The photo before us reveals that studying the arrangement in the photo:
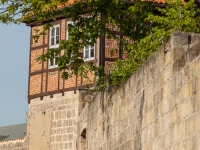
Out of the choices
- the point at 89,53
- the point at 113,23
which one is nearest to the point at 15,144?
the point at 89,53

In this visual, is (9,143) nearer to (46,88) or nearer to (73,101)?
(46,88)

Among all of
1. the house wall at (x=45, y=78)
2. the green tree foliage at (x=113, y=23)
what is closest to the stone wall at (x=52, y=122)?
the house wall at (x=45, y=78)

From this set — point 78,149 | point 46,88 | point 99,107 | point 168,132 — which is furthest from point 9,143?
point 168,132

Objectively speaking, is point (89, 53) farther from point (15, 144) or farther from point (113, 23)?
point (113, 23)

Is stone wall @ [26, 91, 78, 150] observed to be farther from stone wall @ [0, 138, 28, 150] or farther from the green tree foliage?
the green tree foliage

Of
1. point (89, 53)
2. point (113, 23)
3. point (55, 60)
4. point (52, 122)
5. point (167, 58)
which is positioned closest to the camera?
point (167, 58)

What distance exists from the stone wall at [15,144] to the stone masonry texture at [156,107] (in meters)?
12.1

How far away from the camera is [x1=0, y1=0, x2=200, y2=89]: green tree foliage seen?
15.1 m

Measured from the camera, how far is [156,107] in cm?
916

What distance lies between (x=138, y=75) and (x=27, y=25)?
1834 centimetres

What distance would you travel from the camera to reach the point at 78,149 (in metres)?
17.6

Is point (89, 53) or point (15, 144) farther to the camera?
point (15, 144)

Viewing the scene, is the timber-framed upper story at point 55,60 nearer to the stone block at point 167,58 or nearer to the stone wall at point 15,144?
the stone wall at point 15,144

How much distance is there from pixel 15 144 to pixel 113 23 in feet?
41.4
